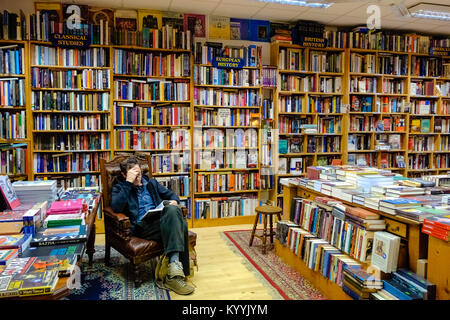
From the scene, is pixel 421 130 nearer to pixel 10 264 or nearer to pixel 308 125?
pixel 308 125

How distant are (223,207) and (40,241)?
3.18 m

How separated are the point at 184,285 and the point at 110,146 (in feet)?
7.76

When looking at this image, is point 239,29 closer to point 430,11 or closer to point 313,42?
point 313,42

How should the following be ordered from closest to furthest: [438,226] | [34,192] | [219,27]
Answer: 1. [438,226]
2. [34,192]
3. [219,27]

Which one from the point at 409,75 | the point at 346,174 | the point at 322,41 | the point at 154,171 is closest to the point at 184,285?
the point at 346,174

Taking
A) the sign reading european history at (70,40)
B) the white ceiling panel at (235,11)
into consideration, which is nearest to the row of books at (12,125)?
the sign reading european history at (70,40)

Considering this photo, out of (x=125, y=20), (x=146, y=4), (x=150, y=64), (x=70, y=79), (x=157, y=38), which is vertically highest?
(x=146, y=4)

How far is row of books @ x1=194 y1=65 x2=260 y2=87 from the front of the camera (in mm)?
4676

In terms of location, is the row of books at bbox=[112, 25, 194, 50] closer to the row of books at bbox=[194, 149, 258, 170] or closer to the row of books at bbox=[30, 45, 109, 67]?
the row of books at bbox=[30, 45, 109, 67]

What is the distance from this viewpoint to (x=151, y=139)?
4.62 meters

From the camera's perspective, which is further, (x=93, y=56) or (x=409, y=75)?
(x=409, y=75)

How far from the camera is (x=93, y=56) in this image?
14.1ft

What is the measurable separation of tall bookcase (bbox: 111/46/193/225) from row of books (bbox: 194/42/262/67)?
165 mm

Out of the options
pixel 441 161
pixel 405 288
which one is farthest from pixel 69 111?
pixel 441 161
